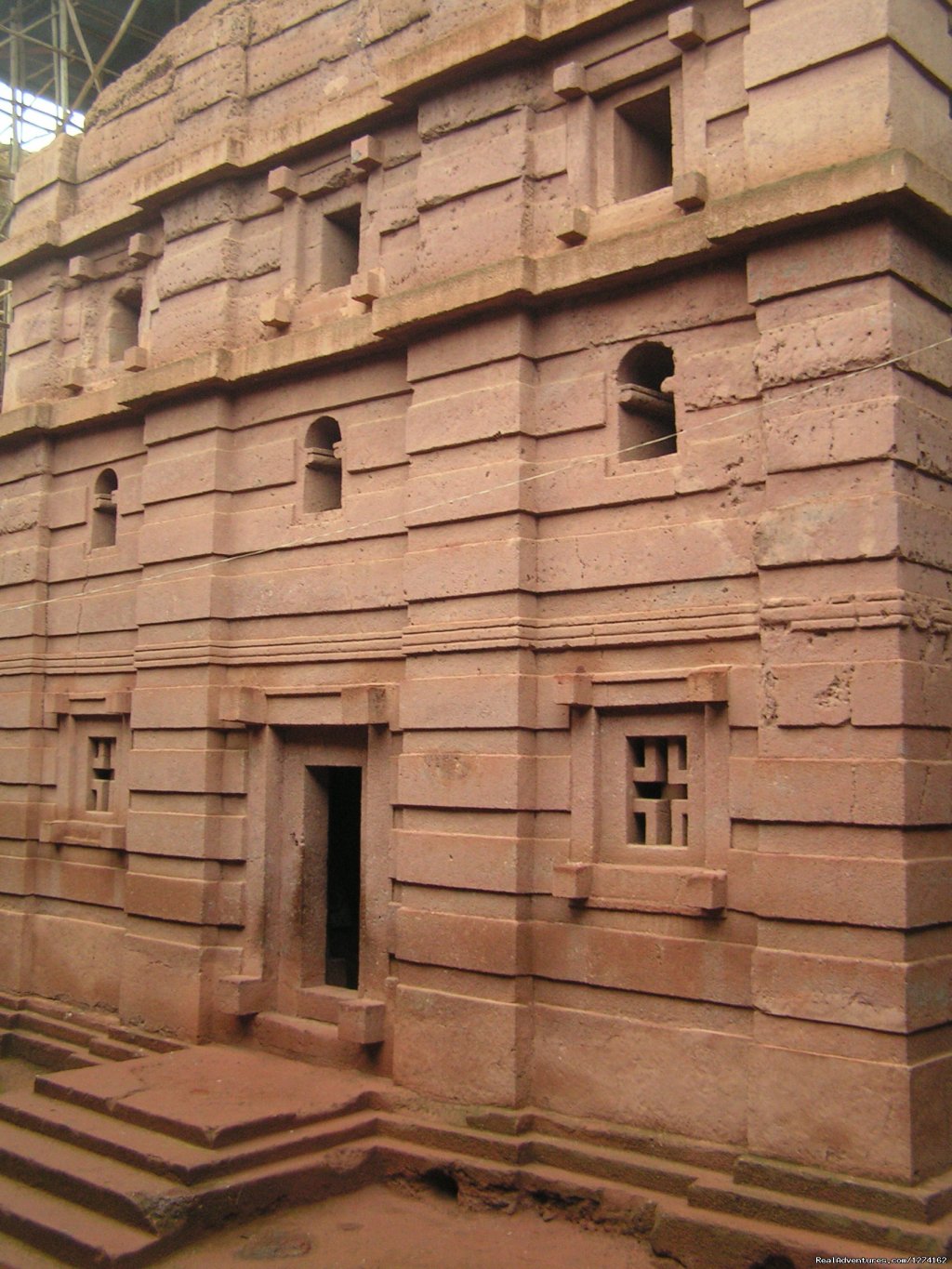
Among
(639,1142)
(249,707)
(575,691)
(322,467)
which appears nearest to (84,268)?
(322,467)

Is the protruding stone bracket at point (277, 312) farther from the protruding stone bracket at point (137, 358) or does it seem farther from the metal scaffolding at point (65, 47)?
the metal scaffolding at point (65, 47)

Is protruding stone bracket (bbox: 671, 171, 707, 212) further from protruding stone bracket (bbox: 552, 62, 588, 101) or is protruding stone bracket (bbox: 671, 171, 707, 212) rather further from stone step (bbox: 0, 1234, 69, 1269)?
stone step (bbox: 0, 1234, 69, 1269)

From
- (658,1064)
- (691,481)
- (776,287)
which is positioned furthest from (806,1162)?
(776,287)

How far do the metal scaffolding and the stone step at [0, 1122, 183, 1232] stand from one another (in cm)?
1311

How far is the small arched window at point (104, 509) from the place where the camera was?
12.6 metres

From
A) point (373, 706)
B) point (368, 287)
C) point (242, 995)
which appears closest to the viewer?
point (373, 706)

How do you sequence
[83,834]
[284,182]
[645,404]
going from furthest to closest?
[83,834] < [284,182] < [645,404]

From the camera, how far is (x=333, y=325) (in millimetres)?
10070

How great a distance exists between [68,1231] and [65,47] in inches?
621

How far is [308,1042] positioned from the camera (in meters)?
9.67

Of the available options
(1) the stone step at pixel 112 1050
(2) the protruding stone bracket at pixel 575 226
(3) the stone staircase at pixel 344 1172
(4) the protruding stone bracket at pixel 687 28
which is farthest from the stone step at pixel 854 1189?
(4) the protruding stone bracket at pixel 687 28

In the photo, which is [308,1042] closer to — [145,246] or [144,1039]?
[144,1039]

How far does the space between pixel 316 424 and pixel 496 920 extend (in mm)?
4650

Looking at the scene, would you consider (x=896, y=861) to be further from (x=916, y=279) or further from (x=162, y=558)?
(x=162, y=558)
